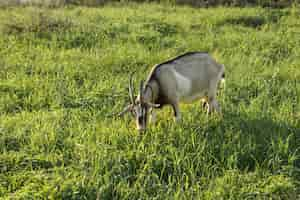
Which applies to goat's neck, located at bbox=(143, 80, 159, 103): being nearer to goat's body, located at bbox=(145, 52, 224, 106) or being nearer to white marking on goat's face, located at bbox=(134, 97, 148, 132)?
goat's body, located at bbox=(145, 52, 224, 106)

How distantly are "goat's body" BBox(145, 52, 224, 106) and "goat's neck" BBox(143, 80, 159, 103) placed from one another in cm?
3

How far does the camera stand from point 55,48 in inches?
340

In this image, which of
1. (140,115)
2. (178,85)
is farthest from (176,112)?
(140,115)

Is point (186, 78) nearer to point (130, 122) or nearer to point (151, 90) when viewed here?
point (151, 90)

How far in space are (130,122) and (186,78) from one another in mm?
856

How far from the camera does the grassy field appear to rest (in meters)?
4.13

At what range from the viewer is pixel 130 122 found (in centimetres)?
525

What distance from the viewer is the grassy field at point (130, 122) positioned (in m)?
4.13

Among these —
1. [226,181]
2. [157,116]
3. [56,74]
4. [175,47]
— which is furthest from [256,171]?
[175,47]

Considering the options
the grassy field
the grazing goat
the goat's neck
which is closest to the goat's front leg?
the grazing goat

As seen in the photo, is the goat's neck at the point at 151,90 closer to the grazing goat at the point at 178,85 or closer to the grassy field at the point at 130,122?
the grazing goat at the point at 178,85

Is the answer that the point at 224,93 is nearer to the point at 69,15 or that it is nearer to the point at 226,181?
the point at 226,181

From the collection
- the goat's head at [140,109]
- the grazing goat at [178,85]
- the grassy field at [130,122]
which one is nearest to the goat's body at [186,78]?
the grazing goat at [178,85]

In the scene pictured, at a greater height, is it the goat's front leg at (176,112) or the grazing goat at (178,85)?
the grazing goat at (178,85)
